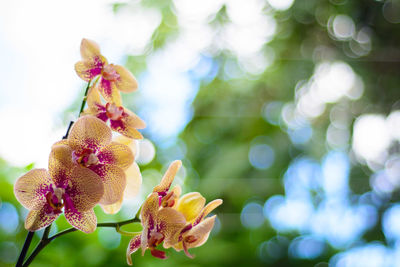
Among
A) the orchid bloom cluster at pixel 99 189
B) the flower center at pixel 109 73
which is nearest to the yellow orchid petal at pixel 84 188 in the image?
the orchid bloom cluster at pixel 99 189

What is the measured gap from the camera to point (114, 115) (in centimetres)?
33

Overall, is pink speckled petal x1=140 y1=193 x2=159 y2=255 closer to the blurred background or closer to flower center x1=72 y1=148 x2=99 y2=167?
flower center x1=72 y1=148 x2=99 y2=167

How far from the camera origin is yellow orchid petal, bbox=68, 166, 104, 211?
0.29 metres

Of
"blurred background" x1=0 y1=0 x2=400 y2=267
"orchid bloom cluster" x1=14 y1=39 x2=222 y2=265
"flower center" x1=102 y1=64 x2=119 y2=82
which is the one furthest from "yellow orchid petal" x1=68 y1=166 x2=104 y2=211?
"blurred background" x1=0 y1=0 x2=400 y2=267

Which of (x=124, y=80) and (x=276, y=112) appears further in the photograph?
(x=276, y=112)

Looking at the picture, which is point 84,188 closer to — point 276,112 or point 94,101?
point 94,101

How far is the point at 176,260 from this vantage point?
927mm

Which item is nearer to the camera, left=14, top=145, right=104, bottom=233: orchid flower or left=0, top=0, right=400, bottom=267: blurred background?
left=14, top=145, right=104, bottom=233: orchid flower

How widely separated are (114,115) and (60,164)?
67 mm

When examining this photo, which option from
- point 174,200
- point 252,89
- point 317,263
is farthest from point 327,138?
point 174,200

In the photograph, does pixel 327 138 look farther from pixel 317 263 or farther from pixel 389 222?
pixel 317 263

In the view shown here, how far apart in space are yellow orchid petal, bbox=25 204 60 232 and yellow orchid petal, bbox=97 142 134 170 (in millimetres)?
56

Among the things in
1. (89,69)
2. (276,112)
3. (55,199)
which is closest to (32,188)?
(55,199)

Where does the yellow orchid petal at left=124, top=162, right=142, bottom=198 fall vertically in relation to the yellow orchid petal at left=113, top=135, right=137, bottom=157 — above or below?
below
